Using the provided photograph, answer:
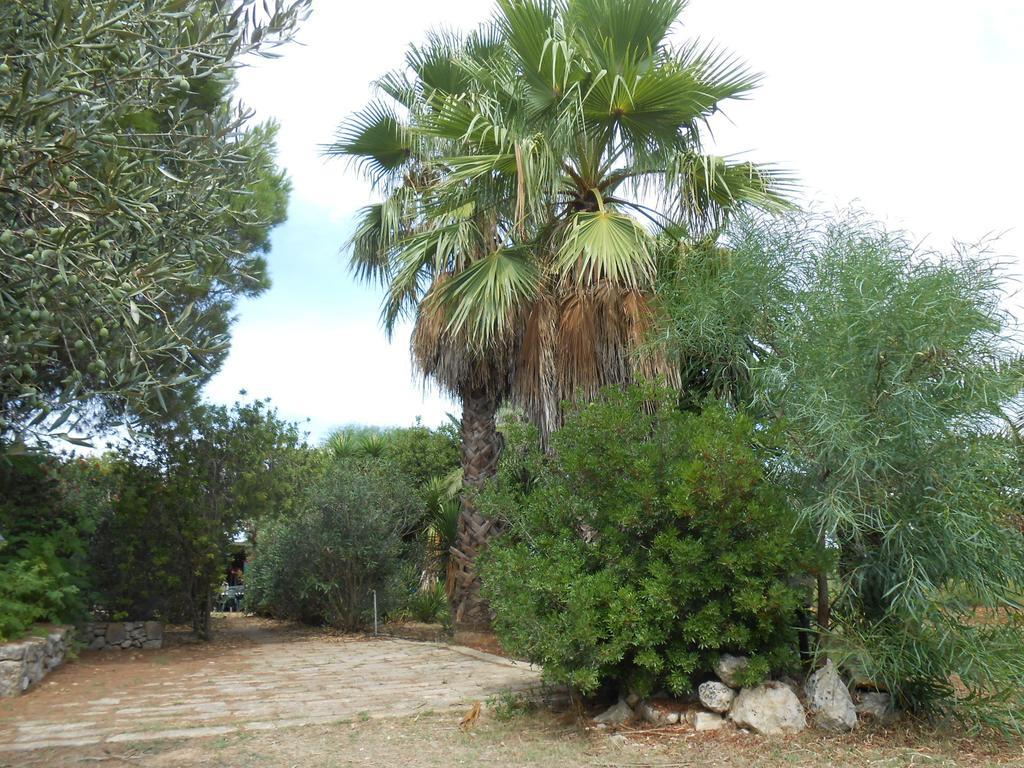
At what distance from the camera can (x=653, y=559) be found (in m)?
6.08

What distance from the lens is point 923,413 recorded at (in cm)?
557

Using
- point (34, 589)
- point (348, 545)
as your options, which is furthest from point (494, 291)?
point (348, 545)

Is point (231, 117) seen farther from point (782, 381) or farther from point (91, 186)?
point (782, 381)

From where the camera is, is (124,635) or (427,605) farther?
(427,605)

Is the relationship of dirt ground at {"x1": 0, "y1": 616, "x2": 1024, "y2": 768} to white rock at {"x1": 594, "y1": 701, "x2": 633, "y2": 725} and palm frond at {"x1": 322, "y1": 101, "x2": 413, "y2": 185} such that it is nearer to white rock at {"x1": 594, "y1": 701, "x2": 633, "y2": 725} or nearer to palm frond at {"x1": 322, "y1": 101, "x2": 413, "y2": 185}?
white rock at {"x1": 594, "y1": 701, "x2": 633, "y2": 725}

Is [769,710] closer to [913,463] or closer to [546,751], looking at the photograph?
[546,751]

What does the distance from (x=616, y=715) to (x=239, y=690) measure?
4318 millimetres

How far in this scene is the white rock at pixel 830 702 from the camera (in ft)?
19.1

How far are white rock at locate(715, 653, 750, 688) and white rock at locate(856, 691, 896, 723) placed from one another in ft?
3.05

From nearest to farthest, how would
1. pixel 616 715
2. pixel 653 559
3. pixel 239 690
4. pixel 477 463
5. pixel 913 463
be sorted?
pixel 913 463 → pixel 653 559 → pixel 616 715 → pixel 239 690 → pixel 477 463

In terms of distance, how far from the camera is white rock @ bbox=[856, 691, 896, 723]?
6.03 m

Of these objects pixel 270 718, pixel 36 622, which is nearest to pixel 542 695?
pixel 270 718

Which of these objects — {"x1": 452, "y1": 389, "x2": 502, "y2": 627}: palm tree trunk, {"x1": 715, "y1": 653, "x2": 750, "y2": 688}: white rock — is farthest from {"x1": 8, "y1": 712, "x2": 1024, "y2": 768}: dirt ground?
{"x1": 452, "y1": 389, "x2": 502, "y2": 627}: palm tree trunk

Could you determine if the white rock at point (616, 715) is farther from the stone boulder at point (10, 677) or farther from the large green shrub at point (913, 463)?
the stone boulder at point (10, 677)
